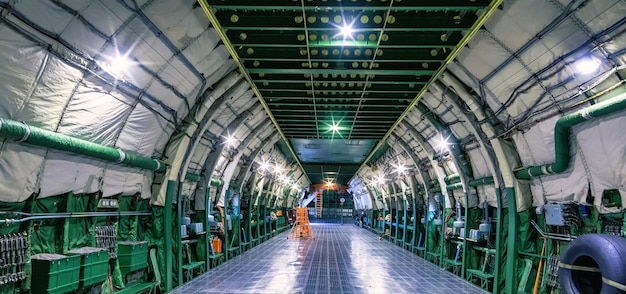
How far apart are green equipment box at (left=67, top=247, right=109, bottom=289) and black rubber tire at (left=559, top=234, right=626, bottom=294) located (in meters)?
8.42

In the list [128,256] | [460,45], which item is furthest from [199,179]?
[460,45]

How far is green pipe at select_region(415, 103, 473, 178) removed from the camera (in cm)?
1231

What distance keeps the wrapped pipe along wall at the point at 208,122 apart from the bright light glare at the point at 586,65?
22 mm

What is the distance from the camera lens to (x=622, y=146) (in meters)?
6.07

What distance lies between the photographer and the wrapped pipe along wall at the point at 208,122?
5.65 metres

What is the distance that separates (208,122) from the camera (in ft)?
34.4

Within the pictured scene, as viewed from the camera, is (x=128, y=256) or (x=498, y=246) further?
(x=498, y=246)

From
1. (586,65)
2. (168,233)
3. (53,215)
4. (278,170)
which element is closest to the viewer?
(586,65)

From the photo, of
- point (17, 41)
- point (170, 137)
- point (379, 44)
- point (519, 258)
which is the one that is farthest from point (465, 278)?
point (17, 41)

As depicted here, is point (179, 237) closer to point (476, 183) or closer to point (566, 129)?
point (476, 183)

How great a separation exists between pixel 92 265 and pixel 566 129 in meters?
8.97

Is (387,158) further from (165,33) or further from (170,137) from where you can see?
→ (165,33)

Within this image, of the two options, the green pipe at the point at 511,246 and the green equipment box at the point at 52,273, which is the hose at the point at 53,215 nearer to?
the green equipment box at the point at 52,273

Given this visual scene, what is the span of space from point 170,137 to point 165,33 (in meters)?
3.59
